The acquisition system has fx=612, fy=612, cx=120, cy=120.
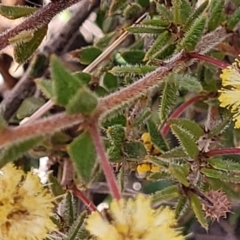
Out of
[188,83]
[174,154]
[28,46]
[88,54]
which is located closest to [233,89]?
[188,83]

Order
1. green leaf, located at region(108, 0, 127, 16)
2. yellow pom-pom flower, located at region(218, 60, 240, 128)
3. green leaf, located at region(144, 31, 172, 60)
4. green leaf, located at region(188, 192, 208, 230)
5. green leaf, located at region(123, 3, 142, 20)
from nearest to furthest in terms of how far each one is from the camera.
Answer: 1. yellow pom-pom flower, located at region(218, 60, 240, 128)
2. green leaf, located at region(188, 192, 208, 230)
3. green leaf, located at region(144, 31, 172, 60)
4. green leaf, located at region(108, 0, 127, 16)
5. green leaf, located at region(123, 3, 142, 20)

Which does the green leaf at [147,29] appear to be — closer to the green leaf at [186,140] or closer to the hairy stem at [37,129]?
the green leaf at [186,140]

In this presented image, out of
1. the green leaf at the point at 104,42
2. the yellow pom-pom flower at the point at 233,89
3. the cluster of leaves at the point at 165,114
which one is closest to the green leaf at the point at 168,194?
the cluster of leaves at the point at 165,114

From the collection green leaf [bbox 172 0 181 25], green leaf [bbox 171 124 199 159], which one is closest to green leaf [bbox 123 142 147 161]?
green leaf [bbox 171 124 199 159]

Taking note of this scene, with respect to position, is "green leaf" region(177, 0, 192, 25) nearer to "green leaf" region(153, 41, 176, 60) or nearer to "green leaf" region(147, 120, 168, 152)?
"green leaf" region(153, 41, 176, 60)

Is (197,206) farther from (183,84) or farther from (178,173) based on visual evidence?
(183,84)

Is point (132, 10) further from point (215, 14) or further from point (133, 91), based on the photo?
point (133, 91)

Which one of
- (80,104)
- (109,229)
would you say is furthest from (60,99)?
(109,229)
